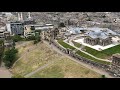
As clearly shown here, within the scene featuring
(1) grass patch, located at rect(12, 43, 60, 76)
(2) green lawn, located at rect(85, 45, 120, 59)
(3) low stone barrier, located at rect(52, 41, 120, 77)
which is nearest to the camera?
(3) low stone barrier, located at rect(52, 41, 120, 77)

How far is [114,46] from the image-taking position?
62.0 feet

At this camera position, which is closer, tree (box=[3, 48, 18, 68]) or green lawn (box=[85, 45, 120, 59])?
green lawn (box=[85, 45, 120, 59])

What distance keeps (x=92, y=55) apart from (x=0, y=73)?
690 cm

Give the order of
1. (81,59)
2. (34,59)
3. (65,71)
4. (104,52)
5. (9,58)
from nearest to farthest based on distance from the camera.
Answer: (65,71) → (81,59) → (104,52) → (34,59) → (9,58)

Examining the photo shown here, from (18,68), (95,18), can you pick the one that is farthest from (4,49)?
(95,18)

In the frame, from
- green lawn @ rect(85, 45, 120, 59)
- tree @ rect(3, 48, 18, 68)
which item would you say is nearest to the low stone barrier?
green lawn @ rect(85, 45, 120, 59)

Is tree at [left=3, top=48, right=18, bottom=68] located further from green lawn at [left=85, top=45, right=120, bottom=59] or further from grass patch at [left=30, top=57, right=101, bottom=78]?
green lawn at [left=85, top=45, right=120, bottom=59]

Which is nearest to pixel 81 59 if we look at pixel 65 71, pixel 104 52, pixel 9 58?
pixel 65 71

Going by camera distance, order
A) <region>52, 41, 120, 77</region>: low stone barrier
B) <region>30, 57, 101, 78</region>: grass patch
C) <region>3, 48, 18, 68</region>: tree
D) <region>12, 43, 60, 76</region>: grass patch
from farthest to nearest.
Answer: <region>3, 48, 18, 68</region>: tree < <region>12, 43, 60, 76</region>: grass patch < <region>52, 41, 120, 77</region>: low stone barrier < <region>30, 57, 101, 78</region>: grass patch

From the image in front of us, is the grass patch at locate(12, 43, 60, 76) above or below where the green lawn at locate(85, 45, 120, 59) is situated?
below

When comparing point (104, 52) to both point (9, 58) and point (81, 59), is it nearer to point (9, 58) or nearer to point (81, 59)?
point (81, 59)

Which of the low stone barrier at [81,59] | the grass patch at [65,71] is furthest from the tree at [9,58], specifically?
the low stone barrier at [81,59]
